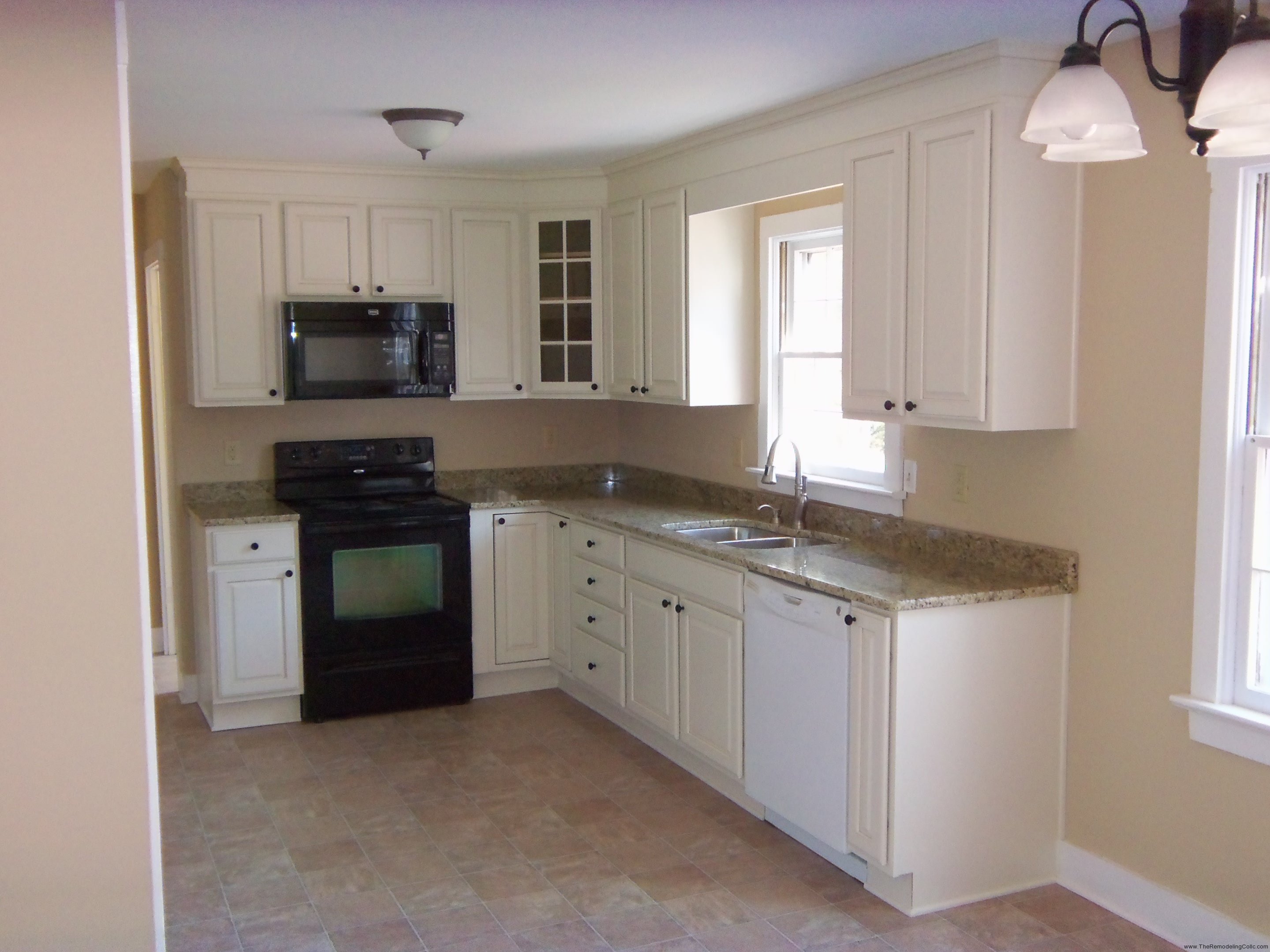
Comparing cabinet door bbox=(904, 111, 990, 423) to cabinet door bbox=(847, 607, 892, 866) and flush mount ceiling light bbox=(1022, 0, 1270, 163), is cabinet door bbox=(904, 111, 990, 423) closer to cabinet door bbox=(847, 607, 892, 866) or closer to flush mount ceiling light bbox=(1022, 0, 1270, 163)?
cabinet door bbox=(847, 607, 892, 866)

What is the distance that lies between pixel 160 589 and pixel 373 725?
6.03 ft

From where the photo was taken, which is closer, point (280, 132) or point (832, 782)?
point (832, 782)

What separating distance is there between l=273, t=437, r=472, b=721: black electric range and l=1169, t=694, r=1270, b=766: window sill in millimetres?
2926

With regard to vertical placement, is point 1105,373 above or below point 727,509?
above

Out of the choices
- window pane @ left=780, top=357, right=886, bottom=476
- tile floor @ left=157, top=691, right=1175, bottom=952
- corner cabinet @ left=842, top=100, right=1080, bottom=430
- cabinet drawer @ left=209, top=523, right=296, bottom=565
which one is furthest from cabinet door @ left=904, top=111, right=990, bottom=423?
cabinet drawer @ left=209, top=523, right=296, bottom=565

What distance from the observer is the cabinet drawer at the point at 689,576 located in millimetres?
3717

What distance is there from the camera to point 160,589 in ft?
19.4

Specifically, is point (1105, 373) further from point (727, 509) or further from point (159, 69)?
point (159, 69)

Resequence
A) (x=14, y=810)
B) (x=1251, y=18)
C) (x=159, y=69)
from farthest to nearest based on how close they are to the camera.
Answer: (x=159, y=69)
(x=14, y=810)
(x=1251, y=18)

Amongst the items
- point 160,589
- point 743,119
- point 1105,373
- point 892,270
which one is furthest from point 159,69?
point 160,589

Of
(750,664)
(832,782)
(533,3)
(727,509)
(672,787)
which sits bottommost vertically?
(672,787)

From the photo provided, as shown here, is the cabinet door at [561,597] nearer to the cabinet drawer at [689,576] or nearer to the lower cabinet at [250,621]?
the cabinet drawer at [689,576]

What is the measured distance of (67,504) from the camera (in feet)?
6.32

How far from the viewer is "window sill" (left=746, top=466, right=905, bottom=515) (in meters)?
3.81
